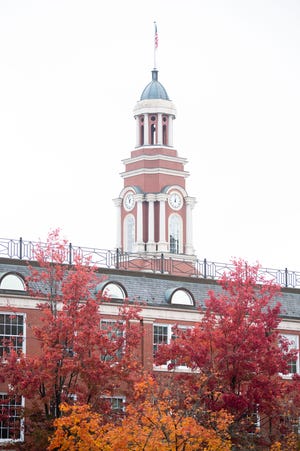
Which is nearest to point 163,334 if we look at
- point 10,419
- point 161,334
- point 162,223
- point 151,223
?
point 161,334

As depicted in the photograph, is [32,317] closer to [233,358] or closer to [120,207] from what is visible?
[233,358]

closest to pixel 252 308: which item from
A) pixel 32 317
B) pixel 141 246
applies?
pixel 32 317

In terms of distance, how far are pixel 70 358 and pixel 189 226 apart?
204ft

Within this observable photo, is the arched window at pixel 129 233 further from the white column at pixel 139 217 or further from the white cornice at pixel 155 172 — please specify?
the white cornice at pixel 155 172

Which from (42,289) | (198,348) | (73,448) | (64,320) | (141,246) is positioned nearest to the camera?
(73,448)

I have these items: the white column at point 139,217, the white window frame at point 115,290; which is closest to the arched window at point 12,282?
the white window frame at point 115,290

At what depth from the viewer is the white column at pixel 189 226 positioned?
113 meters

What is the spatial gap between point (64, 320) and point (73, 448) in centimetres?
645

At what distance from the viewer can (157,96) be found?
382ft

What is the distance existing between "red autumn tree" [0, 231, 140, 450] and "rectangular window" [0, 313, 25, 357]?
141 inches

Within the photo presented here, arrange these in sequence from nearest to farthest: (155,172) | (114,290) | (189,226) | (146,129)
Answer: (114,290)
(189,226)
(155,172)
(146,129)

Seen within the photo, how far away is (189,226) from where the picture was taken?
113812 mm

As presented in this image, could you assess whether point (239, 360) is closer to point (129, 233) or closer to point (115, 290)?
point (115, 290)

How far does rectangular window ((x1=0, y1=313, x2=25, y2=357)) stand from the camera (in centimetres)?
5794
